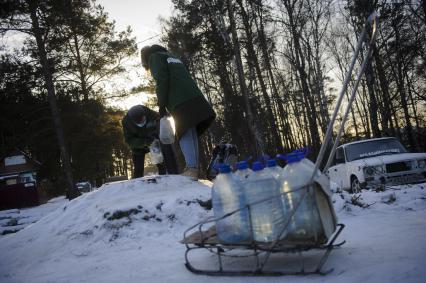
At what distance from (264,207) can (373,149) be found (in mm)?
7027

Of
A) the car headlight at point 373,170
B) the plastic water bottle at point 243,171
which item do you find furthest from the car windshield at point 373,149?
the plastic water bottle at point 243,171

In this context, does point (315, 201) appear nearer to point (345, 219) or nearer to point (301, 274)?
point (301, 274)

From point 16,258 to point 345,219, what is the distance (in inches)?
166

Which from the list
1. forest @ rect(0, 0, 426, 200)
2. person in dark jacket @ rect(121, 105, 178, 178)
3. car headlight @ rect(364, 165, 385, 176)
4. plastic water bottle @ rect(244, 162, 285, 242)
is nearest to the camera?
plastic water bottle @ rect(244, 162, 285, 242)

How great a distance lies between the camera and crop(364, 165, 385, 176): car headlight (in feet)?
24.3

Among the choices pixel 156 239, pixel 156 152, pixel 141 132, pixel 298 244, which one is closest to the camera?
pixel 298 244

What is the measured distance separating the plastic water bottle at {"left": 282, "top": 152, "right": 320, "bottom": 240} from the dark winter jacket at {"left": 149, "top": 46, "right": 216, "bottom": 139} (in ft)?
8.86

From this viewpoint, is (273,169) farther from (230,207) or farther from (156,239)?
(156,239)

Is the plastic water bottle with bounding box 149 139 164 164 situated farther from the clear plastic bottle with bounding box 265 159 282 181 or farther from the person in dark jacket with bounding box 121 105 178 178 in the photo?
the clear plastic bottle with bounding box 265 159 282 181

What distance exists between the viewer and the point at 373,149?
842 centimetres

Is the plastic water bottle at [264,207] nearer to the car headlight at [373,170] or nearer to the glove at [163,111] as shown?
the glove at [163,111]

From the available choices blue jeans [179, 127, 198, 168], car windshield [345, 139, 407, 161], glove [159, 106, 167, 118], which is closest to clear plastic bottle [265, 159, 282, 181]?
blue jeans [179, 127, 198, 168]

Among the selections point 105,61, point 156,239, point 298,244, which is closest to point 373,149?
point 156,239

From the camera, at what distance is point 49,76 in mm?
16625
